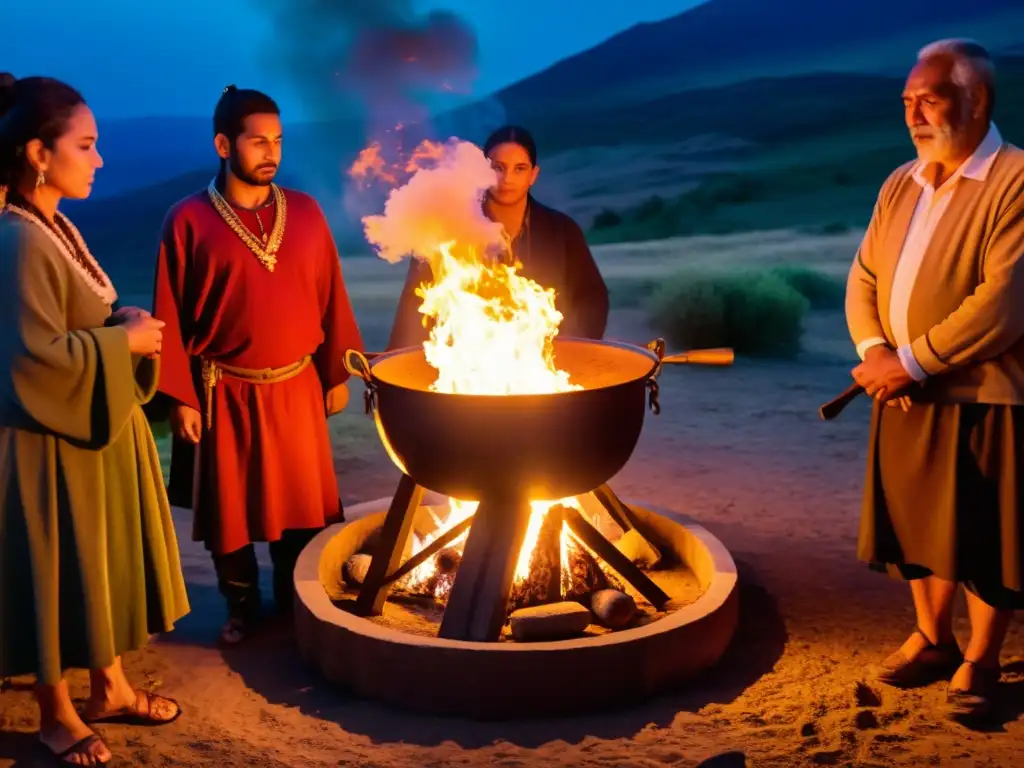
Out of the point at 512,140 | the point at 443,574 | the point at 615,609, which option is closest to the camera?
the point at 615,609

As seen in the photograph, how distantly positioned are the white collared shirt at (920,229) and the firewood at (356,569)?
2.29 meters

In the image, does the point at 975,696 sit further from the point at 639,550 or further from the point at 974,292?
the point at 639,550

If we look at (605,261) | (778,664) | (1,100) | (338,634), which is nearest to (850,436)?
(778,664)

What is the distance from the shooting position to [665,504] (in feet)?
19.9

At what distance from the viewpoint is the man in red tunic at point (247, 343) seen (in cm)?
396

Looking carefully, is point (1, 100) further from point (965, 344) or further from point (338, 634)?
point (965, 344)

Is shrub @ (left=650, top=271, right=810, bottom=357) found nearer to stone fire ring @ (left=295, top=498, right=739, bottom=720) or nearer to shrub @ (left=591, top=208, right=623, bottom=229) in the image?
stone fire ring @ (left=295, top=498, right=739, bottom=720)

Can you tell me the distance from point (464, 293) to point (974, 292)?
176 centimetres

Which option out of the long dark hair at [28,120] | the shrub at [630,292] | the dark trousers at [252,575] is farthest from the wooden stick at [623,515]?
the shrub at [630,292]

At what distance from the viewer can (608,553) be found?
4.00 meters

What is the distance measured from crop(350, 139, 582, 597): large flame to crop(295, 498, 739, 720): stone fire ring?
2.28 ft

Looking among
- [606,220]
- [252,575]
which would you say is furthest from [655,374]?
[606,220]

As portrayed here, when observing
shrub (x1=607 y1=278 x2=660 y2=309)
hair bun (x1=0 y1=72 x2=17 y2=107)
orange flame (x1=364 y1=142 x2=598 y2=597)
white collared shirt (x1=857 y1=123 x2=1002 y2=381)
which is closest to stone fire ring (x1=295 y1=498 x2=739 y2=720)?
orange flame (x1=364 y1=142 x2=598 y2=597)

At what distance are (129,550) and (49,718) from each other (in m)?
0.57
